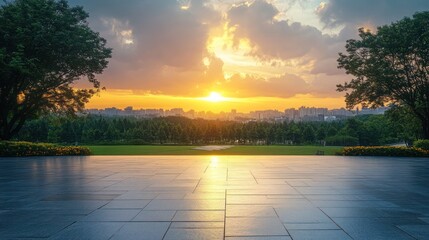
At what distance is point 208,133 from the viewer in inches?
4417

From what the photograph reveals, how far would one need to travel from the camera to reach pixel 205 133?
4363 inches

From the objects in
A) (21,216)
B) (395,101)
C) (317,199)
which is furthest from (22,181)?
(395,101)

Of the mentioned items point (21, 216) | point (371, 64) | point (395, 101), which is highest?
point (371, 64)

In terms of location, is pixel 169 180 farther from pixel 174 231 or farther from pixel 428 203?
pixel 428 203

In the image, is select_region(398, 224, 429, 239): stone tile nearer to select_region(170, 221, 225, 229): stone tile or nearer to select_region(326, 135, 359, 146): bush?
select_region(170, 221, 225, 229): stone tile

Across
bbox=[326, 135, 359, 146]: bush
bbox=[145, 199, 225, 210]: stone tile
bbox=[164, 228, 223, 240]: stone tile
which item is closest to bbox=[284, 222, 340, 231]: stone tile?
bbox=[164, 228, 223, 240]: stone tile

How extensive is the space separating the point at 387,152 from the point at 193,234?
82.1ft

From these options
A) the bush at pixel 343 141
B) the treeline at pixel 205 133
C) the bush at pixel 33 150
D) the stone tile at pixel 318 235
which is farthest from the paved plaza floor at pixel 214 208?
the treeline at pixel 205 133

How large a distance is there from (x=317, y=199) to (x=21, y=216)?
658 cm

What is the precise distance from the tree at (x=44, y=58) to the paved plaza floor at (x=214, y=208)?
48.2 ft

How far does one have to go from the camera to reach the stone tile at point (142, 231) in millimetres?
5928

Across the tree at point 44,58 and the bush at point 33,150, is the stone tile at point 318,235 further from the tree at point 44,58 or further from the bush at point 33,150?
the bush at point 33,150

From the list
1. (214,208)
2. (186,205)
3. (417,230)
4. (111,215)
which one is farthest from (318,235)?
(111,215)

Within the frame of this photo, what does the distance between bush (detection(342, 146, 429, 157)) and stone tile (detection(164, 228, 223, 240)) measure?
23947mm
